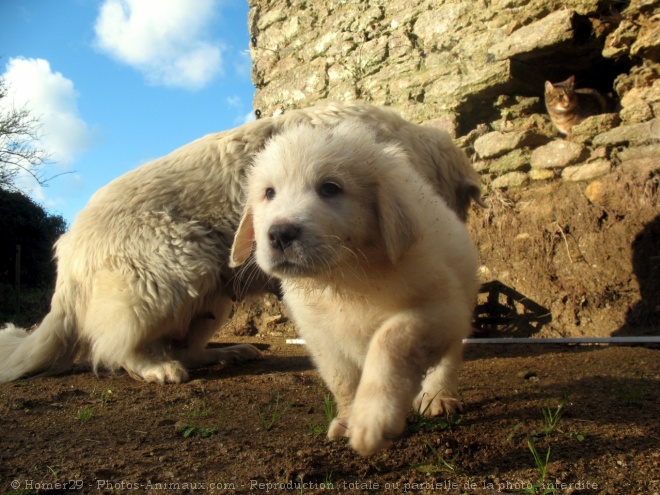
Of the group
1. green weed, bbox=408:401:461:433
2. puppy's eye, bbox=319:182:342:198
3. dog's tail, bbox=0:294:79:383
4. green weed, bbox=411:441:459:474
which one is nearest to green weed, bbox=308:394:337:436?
green weed, bbox=408:401:461:433

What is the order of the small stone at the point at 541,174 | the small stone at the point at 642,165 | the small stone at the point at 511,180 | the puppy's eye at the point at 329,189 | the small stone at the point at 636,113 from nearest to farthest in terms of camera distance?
1. the puppy's eye at the point at 329,189
2. the small stone at the point at 642,165
3. the small stone at the point at 636,113
4. the small stone at the point at 541,174
5. the small stone at the point at 511,180

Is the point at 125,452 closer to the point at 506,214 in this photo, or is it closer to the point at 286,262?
the point at 286,262

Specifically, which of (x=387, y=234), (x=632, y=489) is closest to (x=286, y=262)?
(x=387, y=234)

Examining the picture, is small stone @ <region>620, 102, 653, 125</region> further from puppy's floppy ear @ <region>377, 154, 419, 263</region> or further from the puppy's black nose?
the puppy's black nose

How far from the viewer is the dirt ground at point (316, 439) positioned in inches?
78.2

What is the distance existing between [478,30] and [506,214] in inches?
81.0

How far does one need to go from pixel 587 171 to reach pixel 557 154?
1.19 feet

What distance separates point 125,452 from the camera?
8.16ft

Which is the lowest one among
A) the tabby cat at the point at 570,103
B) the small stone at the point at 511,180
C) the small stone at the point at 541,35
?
the small stone at the point at 511,180

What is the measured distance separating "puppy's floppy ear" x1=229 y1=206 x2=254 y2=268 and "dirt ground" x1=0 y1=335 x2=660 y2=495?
0.82 meters

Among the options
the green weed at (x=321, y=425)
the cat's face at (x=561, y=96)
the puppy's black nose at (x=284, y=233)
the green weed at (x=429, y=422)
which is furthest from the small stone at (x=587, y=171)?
the puppy's black nose at (x=284, y=233)

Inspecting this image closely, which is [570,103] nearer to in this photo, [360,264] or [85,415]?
[360,264]

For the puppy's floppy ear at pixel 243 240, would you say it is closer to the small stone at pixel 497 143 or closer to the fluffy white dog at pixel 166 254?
the fluffy white dog at pixel 166 254

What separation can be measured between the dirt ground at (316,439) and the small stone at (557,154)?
7.17 feet
